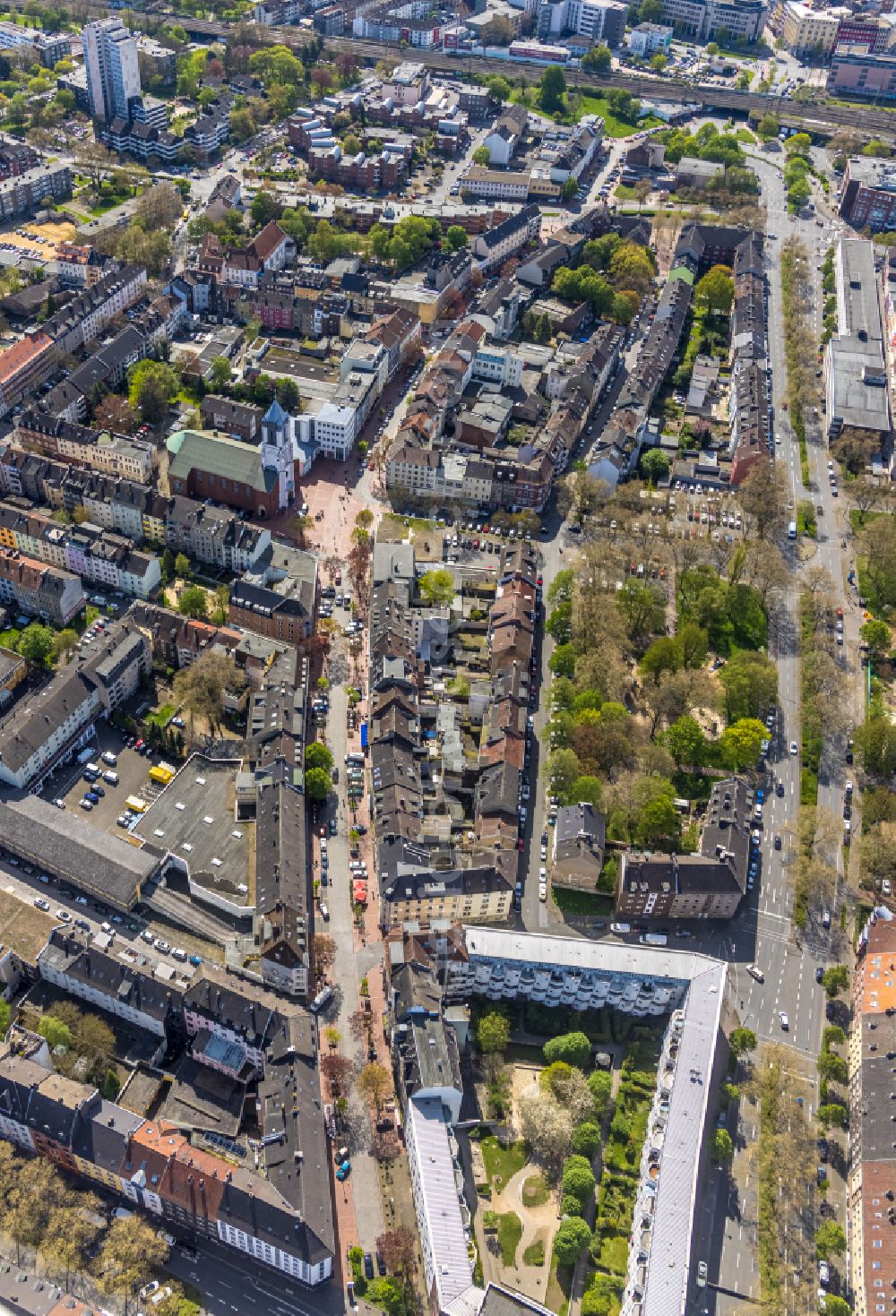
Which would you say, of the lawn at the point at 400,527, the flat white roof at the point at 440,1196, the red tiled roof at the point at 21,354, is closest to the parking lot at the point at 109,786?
the flat white roof at the point at 440,1196

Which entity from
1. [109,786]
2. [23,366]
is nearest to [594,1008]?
[109,786]

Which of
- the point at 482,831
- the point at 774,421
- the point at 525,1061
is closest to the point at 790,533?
the point at 774,421

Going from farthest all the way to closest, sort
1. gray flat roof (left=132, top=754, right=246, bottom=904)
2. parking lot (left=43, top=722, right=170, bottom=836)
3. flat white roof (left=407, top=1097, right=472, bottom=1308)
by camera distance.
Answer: parking lot (left=43, top=722, right=170, bottom=836) < gray flat roof (left=132, top=754, right=246, bottom=904) < flat white roof (left=407, top=1097, right=472, bottom=1308)

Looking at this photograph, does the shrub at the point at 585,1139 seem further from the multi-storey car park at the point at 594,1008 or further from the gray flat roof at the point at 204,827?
the gray flat roof at the point at 204,827

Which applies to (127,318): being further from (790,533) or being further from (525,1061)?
(525,1061)

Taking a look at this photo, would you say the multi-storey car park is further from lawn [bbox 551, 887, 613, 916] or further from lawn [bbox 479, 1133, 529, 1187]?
lawn [bbox 551, 887, 613, 916]

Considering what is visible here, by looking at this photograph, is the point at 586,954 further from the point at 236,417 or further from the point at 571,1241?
the point at 236,417

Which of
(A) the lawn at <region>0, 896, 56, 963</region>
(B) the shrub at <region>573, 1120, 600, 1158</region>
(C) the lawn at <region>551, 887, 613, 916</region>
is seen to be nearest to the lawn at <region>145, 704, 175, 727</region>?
(A) the lawn at <region>0, 896, 56, 963</region>
